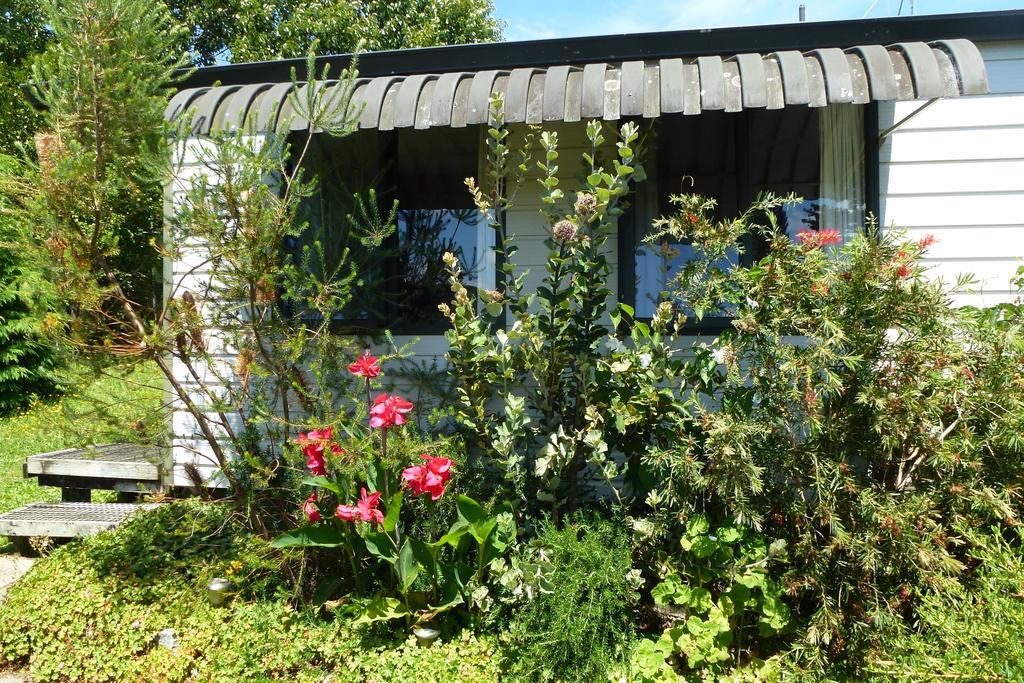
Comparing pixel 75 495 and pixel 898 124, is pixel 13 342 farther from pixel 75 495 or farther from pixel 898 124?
pixel 898 124

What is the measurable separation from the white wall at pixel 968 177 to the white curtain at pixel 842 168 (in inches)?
5.6

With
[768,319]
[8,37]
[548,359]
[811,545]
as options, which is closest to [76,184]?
[548,359]

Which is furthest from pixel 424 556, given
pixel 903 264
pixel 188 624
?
pixel 903 264

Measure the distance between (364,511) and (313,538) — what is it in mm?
403

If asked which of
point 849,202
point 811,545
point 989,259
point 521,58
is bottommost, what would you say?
point 811,545

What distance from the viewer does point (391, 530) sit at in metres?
3.25

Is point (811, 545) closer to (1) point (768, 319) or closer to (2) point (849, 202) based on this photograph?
(1) point (768, 319)

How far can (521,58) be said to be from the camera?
4512mm

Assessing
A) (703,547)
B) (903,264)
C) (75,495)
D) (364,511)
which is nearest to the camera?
(903,264)

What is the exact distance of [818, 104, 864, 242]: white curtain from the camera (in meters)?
4.36

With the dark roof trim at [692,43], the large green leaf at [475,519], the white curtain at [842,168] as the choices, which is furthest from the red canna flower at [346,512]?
the white curtain at [842,168]

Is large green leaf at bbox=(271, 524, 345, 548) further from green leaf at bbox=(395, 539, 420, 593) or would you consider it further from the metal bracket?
the metal bracket

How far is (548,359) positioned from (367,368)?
3.21 feet

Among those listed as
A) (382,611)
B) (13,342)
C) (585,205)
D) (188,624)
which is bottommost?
(188,624)
